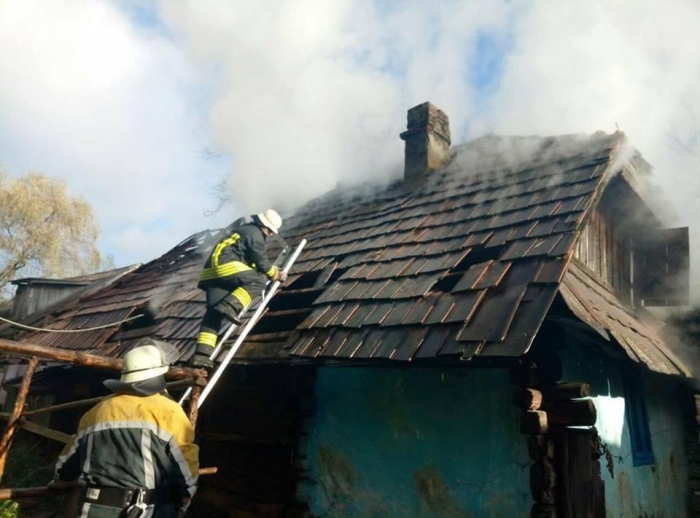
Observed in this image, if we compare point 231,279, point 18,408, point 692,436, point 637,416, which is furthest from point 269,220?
point 692,436

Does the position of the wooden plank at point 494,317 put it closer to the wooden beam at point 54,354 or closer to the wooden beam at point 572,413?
the wooden beam at point 572,413

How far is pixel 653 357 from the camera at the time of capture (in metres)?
5.21

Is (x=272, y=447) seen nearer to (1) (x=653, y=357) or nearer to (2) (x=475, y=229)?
(2) (x=475, y=229)

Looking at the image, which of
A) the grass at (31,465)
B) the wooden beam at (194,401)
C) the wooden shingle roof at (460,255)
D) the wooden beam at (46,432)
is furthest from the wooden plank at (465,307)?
the grass at (31,465)

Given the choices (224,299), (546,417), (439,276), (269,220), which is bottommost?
(546,417)

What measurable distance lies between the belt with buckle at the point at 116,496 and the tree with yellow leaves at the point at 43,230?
23.1 metres

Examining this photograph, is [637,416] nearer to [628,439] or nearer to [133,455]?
[628,439]

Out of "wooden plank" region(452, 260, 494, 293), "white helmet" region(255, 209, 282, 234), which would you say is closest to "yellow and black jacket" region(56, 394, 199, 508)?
"wooden plank" region(452, 260, 494, 293)

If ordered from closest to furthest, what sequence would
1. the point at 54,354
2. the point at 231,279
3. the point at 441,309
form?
1. the point at 54,354
2. the point at 441,309
3. the point at 231,279

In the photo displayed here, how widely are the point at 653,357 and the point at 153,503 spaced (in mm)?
4607

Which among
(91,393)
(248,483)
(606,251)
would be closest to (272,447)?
(248,483)

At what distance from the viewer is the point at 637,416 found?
6086 millimetres

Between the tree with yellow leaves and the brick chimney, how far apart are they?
19930 mm

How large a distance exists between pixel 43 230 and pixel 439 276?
927 inches
